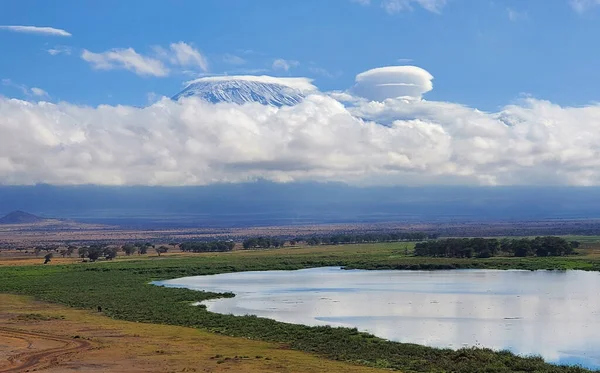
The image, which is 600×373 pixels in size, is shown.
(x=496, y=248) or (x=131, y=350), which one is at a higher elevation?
(x=496, y=248)

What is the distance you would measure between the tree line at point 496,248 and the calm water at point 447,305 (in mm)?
25525

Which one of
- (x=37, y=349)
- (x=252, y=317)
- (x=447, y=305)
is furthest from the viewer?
(x=447, y=305)

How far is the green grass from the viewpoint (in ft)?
107

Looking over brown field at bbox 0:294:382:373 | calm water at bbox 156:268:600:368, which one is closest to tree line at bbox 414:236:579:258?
calm water at bbox 156:268:600:368

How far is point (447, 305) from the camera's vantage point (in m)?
58.5

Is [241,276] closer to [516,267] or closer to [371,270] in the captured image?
[371,270]

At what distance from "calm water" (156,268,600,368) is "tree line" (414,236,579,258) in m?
25.5

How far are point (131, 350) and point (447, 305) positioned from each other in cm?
3096

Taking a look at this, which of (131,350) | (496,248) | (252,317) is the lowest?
(252,317)

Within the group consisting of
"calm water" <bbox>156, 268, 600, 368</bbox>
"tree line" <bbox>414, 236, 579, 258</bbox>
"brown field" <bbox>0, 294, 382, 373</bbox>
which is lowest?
"calm water" <bbox>156, 268, 600, 368</bbox>

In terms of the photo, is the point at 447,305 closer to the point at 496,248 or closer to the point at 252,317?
the point at 252,317

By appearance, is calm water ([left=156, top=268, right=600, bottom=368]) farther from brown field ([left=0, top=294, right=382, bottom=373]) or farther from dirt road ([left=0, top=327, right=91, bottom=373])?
dirt road ([left=0, top=327, right=91, bottom=373])

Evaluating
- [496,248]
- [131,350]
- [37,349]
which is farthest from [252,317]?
[496,248]

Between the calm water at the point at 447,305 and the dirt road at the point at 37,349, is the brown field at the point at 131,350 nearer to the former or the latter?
the dirt road at the point at 37,349
